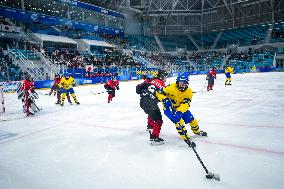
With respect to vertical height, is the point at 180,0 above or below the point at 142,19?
above

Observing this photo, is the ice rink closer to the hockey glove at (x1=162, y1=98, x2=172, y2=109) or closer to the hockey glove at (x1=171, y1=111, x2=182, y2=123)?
the hockey glove at (x1=171, y1=111, x2=182, y2=123)

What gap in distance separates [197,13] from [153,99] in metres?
46.6

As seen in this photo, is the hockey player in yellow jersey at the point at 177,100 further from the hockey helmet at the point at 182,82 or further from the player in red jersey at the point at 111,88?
the player in red jersey at the point at 111,88

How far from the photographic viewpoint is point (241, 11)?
41844mm

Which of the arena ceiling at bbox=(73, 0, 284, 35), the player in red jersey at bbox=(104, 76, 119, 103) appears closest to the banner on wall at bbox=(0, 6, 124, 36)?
the arena ceiling at bbox=(73, 0, 284, 35)

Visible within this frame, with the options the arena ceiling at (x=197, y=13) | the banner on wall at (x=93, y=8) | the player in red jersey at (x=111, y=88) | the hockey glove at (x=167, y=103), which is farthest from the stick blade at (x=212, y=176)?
the arena ceiling at (x=197, y=13)

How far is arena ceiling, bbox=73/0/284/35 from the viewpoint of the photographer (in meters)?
39.5

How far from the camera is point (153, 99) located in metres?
4.88

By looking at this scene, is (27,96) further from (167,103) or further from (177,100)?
(177,100)

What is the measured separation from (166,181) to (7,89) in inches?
671

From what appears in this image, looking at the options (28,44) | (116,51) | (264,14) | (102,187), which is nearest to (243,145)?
(102,187)

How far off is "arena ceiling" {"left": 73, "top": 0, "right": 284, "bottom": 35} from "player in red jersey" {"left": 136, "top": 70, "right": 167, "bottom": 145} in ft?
114

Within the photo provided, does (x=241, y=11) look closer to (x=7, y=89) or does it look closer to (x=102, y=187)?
(x=7, y=89)

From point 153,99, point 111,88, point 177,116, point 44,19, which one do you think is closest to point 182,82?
point 177,116
